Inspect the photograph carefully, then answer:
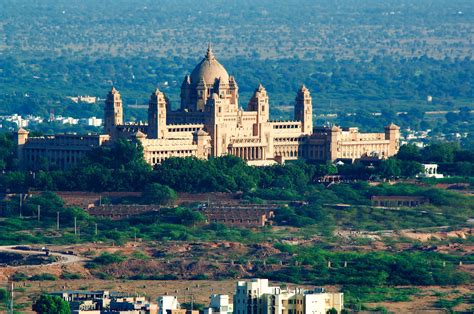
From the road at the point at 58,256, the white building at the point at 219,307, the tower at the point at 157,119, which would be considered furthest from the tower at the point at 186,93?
the white building at the point at 219,307

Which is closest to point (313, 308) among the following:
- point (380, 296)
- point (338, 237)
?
point (380, 296)

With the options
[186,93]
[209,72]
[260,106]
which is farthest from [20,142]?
[260,106]

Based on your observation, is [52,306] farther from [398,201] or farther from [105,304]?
[398,201]

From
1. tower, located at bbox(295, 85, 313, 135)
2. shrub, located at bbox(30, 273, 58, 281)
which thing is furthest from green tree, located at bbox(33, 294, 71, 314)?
tower, located at bbox(295, 85, 313, 135)

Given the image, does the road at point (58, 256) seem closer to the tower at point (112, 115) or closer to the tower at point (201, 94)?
the tower at point (112, 115)

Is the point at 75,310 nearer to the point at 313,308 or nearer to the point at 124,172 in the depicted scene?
the point at 313,308

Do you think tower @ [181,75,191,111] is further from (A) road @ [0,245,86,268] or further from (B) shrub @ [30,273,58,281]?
(B) shrub @ [30,273,58,281]

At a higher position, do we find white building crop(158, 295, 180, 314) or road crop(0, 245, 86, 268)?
road crop(0, 245, 86, 268)
